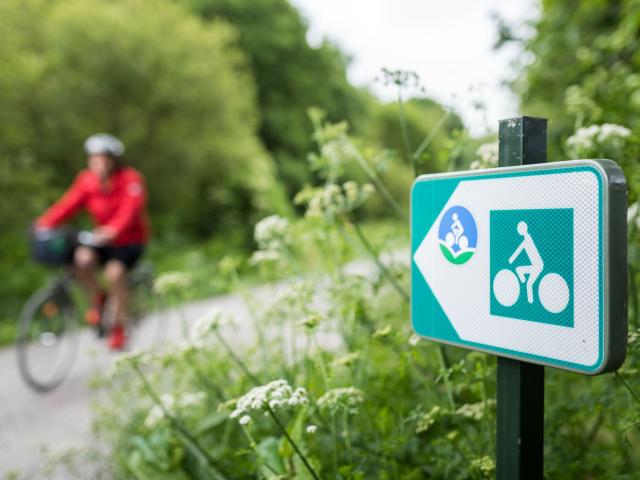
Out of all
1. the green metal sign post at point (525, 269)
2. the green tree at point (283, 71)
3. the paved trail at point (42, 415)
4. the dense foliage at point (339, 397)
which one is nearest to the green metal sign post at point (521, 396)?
the green metal sign post at point (525, 269)

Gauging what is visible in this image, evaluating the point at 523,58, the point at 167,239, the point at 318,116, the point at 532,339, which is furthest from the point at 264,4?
the point at 532,339

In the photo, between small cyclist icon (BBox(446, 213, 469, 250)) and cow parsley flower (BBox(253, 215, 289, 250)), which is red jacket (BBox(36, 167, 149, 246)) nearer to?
cow parsley flower (BBox(253, 215, 289, 250))

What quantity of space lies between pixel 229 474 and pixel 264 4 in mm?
25173

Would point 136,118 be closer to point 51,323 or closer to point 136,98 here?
point 136,98

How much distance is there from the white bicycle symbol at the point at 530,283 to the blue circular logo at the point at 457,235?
0.36 feet

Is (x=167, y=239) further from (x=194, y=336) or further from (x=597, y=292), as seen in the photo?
(x=597, y=292)

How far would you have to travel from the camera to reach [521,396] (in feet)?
4.25

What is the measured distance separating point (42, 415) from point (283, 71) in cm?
2393

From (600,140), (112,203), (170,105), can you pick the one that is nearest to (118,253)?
(112,203)

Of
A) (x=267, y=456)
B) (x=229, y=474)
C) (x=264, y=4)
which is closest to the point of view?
(x=267, y=456)

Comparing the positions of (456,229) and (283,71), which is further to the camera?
(283,71)

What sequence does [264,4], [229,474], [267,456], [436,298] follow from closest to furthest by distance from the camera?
[436,298] → [267,456] → [229,474] → [264,4]

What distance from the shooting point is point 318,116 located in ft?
8.70

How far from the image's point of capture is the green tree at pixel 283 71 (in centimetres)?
2398
